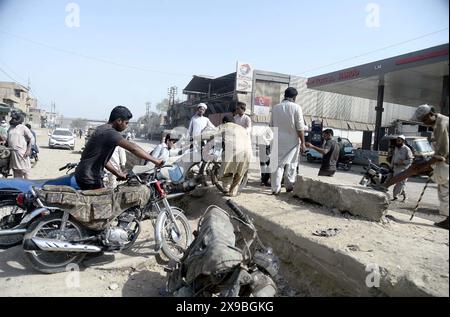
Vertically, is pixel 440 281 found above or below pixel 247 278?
above

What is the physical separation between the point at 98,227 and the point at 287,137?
3.22 m

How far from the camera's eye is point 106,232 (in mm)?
3848

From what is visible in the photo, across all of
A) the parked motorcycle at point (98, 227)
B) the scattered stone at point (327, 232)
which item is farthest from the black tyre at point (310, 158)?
the scattered stone at point (327, 232)

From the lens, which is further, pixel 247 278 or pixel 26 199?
pixel 26 199

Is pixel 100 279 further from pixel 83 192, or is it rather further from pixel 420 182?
pixel 420 182

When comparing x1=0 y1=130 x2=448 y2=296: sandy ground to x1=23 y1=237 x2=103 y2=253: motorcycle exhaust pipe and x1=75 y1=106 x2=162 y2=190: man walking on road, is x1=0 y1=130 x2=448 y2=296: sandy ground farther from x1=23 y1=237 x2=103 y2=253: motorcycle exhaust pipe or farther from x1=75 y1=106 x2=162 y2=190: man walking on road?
x1=75 y1=106 x2=162 y2=190: man walking on road

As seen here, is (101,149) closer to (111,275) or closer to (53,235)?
(53,235)

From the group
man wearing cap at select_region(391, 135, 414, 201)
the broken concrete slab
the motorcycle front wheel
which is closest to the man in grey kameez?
the motorcycle front wheel

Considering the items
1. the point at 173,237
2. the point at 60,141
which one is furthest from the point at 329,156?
the point at 60,141

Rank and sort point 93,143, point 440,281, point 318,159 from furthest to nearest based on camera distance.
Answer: point 318,159, point 93,143, point 440,281

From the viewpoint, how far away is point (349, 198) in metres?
4.25

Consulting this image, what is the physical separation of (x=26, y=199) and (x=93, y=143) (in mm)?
959
